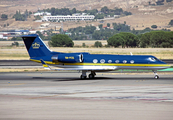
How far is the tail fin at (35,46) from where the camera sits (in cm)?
3691

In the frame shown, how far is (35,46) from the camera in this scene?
37094 millimetres

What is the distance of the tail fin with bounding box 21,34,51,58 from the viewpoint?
121ft

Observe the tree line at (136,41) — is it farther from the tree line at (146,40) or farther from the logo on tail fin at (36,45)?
the logo on tail fin at (36,45)

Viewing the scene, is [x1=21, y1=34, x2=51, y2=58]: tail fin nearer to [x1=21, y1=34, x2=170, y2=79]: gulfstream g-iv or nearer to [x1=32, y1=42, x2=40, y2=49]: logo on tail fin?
[x1=32, y1=42, x2=40, y2=49]: logo on tail fin

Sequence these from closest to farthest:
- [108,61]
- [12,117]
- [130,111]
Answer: [12,117] < [130,111] < [108,61]

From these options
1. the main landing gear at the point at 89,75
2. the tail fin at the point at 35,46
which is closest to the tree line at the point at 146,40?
the tail fin at the point at 35,46

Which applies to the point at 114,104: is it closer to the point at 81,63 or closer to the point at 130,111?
the point at 130,111

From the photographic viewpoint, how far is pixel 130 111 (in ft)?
56.5

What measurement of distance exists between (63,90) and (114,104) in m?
7.37

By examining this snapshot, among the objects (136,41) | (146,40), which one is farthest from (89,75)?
(136,41)

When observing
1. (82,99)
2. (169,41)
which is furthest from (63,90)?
(169,41)

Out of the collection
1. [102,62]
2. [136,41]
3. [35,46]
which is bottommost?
[136,41]

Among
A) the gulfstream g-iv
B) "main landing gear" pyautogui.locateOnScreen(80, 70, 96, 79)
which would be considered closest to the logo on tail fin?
the gulfstream g-iv

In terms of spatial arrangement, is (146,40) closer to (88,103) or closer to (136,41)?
(136,41)
